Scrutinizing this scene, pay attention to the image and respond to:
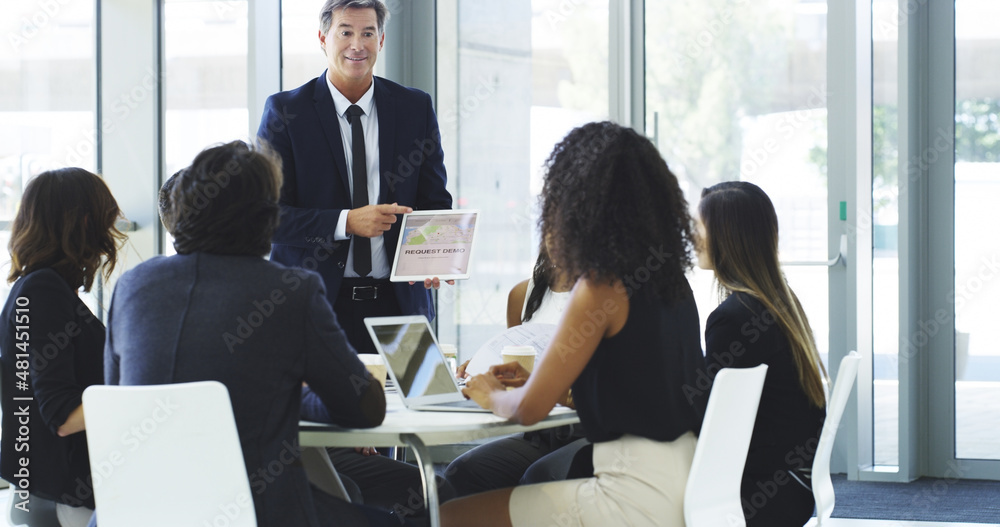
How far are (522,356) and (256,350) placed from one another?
2.16 feet

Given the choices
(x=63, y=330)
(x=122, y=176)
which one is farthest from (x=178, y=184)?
(x=122, y=176)

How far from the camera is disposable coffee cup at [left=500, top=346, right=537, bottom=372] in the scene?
2.13 metres

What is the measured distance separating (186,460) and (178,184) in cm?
52

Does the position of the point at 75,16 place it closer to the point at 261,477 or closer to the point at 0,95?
the point at 0,95

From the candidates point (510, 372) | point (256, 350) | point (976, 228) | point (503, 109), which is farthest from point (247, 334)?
point (976, 228)

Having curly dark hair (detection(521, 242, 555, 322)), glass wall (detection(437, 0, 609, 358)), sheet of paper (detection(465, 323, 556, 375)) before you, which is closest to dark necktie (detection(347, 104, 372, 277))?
curly dark hair (detection(521, 242, 555, 322))

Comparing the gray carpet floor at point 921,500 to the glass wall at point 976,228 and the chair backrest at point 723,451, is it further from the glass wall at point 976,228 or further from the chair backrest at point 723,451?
the chair backrest at point 723,451

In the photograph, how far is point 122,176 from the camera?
411cm

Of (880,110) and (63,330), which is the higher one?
(880,110)

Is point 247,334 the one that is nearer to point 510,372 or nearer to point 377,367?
point 377,367

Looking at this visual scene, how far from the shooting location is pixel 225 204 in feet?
5.78

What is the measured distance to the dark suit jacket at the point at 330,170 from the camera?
292 cm

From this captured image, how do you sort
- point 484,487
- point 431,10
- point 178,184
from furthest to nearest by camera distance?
point 431,10, point 484,487, point 178,184

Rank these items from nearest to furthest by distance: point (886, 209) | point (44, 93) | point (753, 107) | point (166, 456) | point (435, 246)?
point (166, 456) < point (435, 246) < point (44, 93) < point (886, 209) < point (753, 107)
